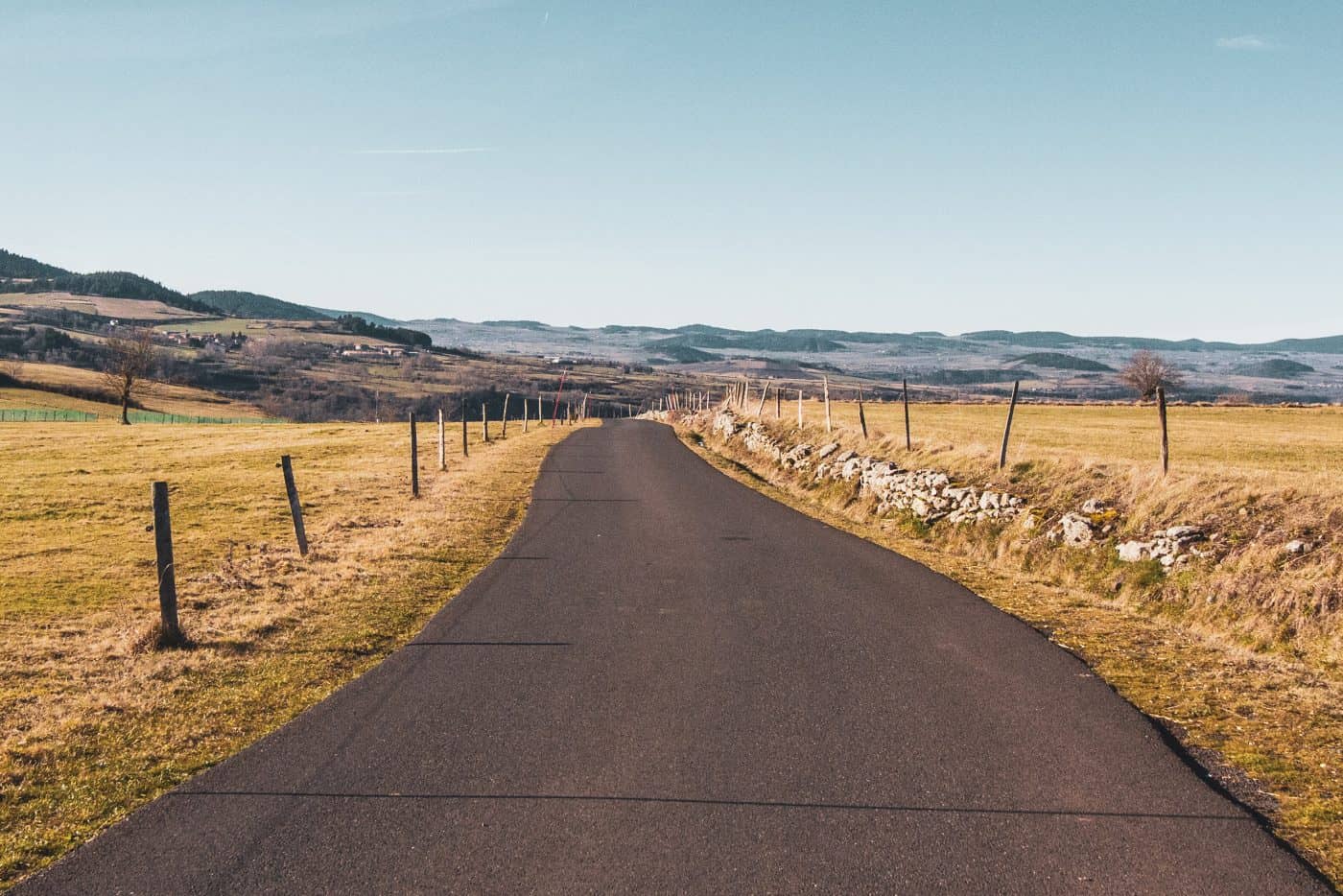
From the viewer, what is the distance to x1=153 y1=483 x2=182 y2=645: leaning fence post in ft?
33.8

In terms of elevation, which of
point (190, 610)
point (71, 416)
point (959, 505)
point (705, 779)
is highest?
point (959, 505)

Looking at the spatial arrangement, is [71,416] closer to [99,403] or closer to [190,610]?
[99,403]

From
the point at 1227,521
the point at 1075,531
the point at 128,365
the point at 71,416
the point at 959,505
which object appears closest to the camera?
the point at 1227,521

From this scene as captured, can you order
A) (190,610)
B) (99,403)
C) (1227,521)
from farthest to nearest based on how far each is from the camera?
1. (99,403)
2. (1227,521)
3. (190,610)

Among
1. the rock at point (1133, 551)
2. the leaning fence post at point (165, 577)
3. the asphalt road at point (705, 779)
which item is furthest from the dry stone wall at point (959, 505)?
the leaning fence post at point (165, 577)

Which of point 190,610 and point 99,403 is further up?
point 190,610

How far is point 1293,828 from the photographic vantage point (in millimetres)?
5910

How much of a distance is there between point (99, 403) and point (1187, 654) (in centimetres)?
13655

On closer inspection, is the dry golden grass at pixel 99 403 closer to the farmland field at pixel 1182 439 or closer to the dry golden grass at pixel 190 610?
the dry golden grass at pixel 190 610

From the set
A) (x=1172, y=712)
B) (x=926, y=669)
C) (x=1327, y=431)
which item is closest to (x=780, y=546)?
(x=926, y=669)

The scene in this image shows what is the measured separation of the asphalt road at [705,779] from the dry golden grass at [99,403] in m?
106

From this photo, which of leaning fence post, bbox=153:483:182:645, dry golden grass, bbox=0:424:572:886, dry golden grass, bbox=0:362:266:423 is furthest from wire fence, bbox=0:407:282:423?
leaning fence post, bbox=153:483:182:645

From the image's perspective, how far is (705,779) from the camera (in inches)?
257

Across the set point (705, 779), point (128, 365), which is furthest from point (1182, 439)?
point (128, 365)
